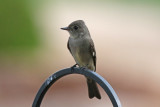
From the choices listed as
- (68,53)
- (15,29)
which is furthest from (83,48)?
(15,29)

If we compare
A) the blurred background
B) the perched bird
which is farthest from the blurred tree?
the perched bird

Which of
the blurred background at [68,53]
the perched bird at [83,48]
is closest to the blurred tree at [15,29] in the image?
the blurred background at [68,53]

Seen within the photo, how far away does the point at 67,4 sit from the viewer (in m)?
11.0

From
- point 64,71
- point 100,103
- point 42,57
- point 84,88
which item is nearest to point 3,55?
point 42,57

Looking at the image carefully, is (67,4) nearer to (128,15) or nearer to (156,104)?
(128,15)

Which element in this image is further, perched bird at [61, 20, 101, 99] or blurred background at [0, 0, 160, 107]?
blurred background at [0, 0, 160, 107]

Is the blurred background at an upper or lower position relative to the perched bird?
upper

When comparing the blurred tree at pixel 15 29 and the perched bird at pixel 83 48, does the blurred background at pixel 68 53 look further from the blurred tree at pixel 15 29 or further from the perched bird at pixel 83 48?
the perched bird at pixel 83 48

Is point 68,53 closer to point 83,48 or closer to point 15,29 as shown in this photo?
point 15,29

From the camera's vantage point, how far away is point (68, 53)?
27.8 ft

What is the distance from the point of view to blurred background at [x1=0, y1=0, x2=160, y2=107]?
727 cm

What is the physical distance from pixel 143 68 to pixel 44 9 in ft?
9.48

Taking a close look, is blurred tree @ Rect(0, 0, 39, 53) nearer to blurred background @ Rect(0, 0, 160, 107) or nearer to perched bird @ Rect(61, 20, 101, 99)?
blurred background @ Rect(0, 0, 160, 107)

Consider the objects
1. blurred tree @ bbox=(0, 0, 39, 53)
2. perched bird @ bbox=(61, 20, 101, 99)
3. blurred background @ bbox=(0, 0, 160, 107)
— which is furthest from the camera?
blurred tree @ bbox=(0, 0, 39, 53)
